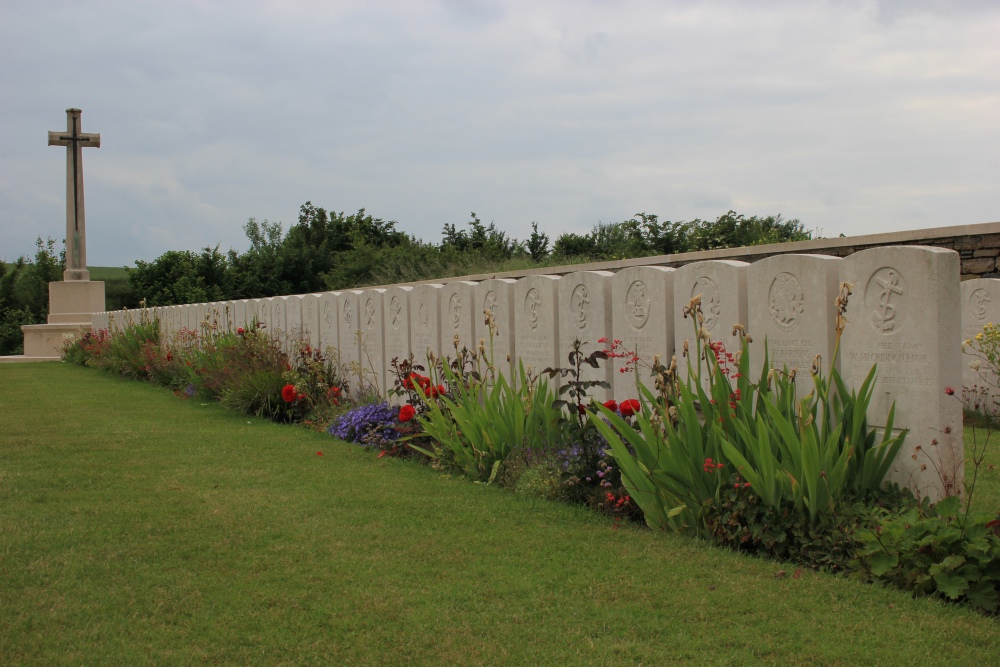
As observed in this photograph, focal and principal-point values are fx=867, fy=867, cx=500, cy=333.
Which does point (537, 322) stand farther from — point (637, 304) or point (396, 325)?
point (396, 325)

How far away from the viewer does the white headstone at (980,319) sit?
27.5 feet

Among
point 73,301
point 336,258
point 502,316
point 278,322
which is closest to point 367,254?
point 336,258

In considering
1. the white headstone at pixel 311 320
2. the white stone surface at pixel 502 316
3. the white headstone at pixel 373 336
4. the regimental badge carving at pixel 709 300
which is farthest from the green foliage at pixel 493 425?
the white headstone at pixel 311 320

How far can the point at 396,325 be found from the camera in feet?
27.7

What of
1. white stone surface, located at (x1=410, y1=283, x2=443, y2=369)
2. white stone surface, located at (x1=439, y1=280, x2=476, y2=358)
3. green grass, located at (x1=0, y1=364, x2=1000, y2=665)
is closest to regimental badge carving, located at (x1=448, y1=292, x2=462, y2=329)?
white stone surface, located at (x1=439, y1=280, x2=476, y2=358)

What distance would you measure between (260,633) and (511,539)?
1.47 m

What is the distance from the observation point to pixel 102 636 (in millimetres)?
3211

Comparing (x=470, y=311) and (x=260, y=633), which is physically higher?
(x=470, y=311)

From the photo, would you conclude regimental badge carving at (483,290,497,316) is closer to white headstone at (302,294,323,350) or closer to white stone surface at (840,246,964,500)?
white stone surface at (840,246,964,500)

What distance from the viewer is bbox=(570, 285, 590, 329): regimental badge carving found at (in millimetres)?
5820

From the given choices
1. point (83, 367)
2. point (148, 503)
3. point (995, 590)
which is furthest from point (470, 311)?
point (83, 367)

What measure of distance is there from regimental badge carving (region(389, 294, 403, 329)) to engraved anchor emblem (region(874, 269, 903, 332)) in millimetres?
5086

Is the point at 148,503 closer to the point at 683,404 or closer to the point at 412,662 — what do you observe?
the point at 412,662

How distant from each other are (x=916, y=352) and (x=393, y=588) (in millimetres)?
2537
